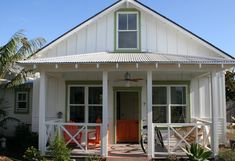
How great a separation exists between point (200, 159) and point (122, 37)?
6.78 metres

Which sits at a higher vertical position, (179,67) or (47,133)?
(179,67)

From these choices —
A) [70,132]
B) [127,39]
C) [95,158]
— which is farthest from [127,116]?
[95,158]

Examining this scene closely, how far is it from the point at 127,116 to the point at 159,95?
2.28m

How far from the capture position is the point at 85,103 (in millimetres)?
14188

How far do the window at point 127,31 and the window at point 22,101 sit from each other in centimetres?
577

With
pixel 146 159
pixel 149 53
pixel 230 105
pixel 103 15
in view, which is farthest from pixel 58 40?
pixel 230 105

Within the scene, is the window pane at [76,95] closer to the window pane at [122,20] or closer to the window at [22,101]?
the window at [22,101]

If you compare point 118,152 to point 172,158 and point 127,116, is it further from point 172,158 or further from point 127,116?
point 127,116

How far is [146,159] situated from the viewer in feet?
34.9

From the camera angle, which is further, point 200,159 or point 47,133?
point 47,133

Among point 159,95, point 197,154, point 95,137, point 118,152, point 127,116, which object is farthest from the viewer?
point 127,116

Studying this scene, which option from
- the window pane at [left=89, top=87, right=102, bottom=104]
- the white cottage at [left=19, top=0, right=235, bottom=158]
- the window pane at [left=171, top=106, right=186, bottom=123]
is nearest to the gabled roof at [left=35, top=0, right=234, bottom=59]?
the white cottage at [left=19, top=0, right=235, bottom=158]

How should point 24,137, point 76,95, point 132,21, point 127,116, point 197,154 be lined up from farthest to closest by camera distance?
1. point 127,116
2. point 132,21
3. point 76,95
4. point 24,137
5. point 197,154

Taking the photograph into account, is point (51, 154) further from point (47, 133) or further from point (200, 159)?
point (200, 159)
